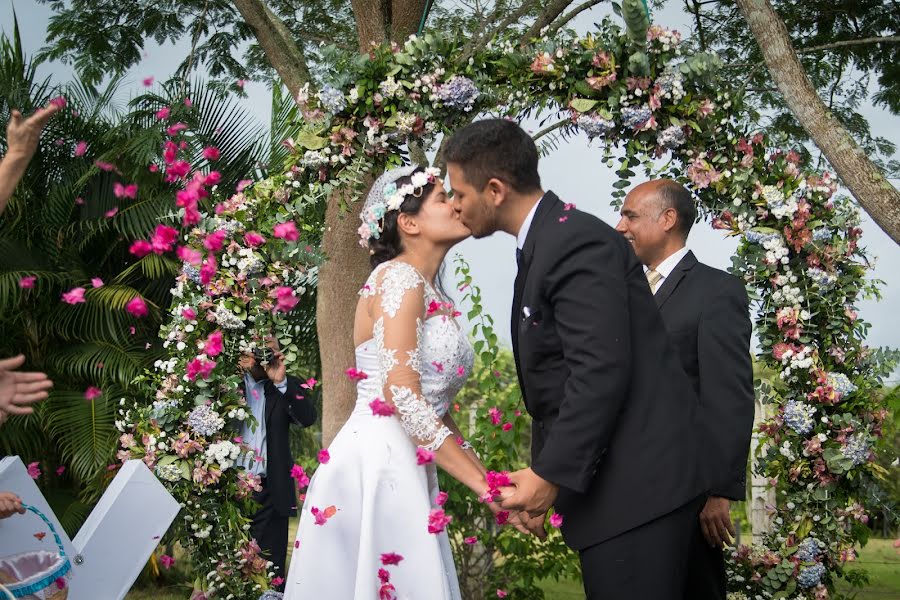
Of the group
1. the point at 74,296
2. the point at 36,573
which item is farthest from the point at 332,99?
the point at 36,573

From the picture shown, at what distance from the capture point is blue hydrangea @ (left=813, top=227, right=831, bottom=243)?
5.51 meters

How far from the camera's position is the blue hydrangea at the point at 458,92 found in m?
5.54

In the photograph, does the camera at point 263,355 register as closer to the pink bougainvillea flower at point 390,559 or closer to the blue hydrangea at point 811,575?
the pink bougainvillea flower at point 390,559

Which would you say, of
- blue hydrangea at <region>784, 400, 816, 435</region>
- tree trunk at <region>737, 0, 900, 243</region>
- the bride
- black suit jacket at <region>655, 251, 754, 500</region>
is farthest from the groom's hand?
tree trunk at <region>737, 0, 900, 243</region>

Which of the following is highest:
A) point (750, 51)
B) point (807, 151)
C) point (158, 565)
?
point (750, 51)

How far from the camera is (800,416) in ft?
17.9

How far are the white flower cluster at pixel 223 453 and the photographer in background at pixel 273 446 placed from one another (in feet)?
3.18

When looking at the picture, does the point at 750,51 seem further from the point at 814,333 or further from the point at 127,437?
the point at 127,437

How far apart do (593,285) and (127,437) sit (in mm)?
3802

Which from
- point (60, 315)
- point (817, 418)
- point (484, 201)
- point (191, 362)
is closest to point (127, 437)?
point (191, 362)

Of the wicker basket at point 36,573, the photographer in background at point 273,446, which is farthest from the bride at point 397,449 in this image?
the photographer in background at point 273,446

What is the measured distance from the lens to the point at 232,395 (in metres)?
5.74

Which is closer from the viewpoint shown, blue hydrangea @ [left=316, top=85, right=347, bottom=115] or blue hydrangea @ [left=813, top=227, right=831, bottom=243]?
blue hydrangea @ [left=813, top=227, right=831, bottom=243]

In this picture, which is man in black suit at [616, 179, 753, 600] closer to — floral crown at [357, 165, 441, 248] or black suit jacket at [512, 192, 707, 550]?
black suit jacket at [512, 192, 707, 550]
